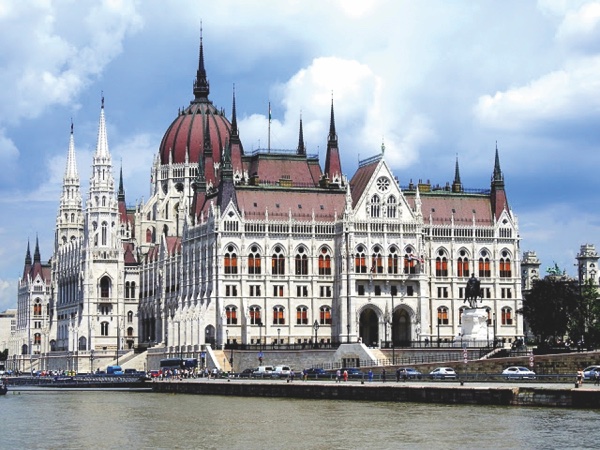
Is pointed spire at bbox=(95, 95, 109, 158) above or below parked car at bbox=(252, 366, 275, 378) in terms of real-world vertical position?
above

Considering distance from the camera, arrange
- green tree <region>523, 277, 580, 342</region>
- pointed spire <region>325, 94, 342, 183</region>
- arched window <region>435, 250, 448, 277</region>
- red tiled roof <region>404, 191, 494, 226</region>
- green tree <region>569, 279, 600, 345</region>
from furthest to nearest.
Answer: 1. pointed spire <region>325, 94, 342, 183</region>
2. red tiled roof <region>404, 191, 494, 226</region>
3. arched window <region>435, 250, 448, 277</region>
4. green tree <region>523, 277, 580, 342</region>
5. green tree <region>569, 279, 600, 345</region>

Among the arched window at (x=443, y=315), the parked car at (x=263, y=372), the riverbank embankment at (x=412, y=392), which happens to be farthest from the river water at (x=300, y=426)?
the arched window at (x=443, y=315)

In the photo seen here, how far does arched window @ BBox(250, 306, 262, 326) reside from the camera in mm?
151125

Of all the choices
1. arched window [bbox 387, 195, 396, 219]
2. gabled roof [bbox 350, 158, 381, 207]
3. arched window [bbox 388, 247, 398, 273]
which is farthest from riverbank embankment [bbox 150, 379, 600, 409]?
gabled roof [bbox 350, 158, 381, 207]

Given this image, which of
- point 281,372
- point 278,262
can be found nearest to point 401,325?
point 278,262

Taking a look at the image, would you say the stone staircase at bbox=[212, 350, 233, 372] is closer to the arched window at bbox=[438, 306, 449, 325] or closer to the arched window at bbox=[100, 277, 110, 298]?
the arched window at bbox=[438, 306, 449, 325]

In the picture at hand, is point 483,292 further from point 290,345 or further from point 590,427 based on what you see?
point 590,427

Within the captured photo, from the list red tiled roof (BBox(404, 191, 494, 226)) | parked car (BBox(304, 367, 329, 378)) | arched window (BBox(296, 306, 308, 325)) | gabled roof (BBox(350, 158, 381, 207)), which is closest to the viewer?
parked car (BBox(304, 367, 329, 378))

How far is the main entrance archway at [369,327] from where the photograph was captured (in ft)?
509

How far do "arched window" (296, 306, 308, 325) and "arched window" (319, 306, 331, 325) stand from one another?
5.25ft

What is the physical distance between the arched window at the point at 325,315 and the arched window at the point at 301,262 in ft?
13.8

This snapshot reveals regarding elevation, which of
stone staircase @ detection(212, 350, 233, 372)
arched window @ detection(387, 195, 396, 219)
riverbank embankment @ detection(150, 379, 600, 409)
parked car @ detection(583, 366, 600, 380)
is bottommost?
riverbank embankment @ detection(150, 379, 600, 409)

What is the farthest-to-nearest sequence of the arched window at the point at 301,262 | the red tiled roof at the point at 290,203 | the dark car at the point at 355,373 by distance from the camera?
the arched window at the point at 301,262
the red tiled roof at the point at 290,203
the dark car at the point at 355,373

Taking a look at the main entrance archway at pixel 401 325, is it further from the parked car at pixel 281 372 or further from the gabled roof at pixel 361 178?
the parked car at pixel 281 372
